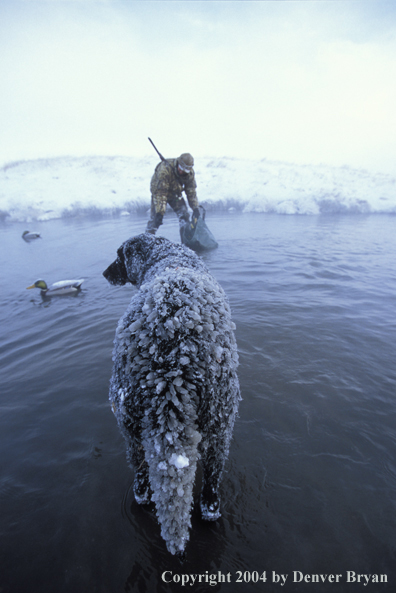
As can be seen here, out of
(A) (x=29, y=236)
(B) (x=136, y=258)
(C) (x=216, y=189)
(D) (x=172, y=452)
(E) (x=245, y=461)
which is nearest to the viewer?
(D) (x=172, y=452)

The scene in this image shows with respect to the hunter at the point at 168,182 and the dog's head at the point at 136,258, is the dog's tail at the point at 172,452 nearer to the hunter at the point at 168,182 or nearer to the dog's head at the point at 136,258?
the dog's head at the point at 136,258

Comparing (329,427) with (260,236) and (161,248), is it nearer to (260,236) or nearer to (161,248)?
(161,248)

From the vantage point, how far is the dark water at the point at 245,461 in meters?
1.47

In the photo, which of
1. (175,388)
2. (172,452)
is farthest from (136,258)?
(172,452)

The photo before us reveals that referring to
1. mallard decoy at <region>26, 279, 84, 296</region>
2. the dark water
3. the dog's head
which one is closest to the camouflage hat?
mallard decoy at <region>26, 279, 84, 296</region>

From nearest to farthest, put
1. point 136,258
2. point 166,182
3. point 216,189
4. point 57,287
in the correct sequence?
point 136,258, point 57,287, point 166,182, point 216,189

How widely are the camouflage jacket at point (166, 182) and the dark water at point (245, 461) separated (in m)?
4.13

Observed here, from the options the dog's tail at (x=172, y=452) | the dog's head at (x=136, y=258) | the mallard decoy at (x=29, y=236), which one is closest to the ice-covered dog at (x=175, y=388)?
the dog's tail at (x=172, y=452)

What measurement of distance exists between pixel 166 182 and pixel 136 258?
495 cm

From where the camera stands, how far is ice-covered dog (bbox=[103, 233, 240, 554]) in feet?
Answer: 3.72

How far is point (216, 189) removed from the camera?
69.7 ft

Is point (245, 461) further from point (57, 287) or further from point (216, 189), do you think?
point (216, 189)

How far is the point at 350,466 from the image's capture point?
1.98 metres

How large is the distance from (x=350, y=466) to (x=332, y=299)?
3.47 metres
